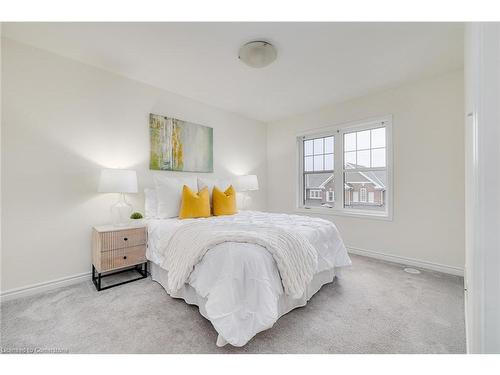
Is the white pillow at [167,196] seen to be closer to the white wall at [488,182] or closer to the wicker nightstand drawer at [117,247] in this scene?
the wicker nightstand drawer at [117,247]

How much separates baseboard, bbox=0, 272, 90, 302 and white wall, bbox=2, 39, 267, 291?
41 millimetres

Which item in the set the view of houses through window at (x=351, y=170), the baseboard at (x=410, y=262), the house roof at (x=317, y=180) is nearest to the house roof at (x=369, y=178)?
the view of houses through window at (x=351, y=170)

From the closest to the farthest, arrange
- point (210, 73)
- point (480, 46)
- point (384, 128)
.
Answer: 1. point (480, 46)
2. point (210, 73)
3. point (384, 128)

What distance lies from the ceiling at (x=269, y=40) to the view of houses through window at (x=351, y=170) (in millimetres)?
761

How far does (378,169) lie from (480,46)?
2855 millimetres

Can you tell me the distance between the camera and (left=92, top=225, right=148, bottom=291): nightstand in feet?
7.13

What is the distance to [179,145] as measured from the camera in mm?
3184

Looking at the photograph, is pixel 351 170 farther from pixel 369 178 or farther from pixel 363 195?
pixel 363 195

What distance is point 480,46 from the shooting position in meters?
0.69

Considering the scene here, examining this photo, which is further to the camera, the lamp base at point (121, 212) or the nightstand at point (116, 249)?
the lamp base at point (121, 212)

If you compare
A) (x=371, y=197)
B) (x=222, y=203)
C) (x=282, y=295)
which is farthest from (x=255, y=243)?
(x=371, y=197)

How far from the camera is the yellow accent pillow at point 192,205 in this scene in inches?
102
